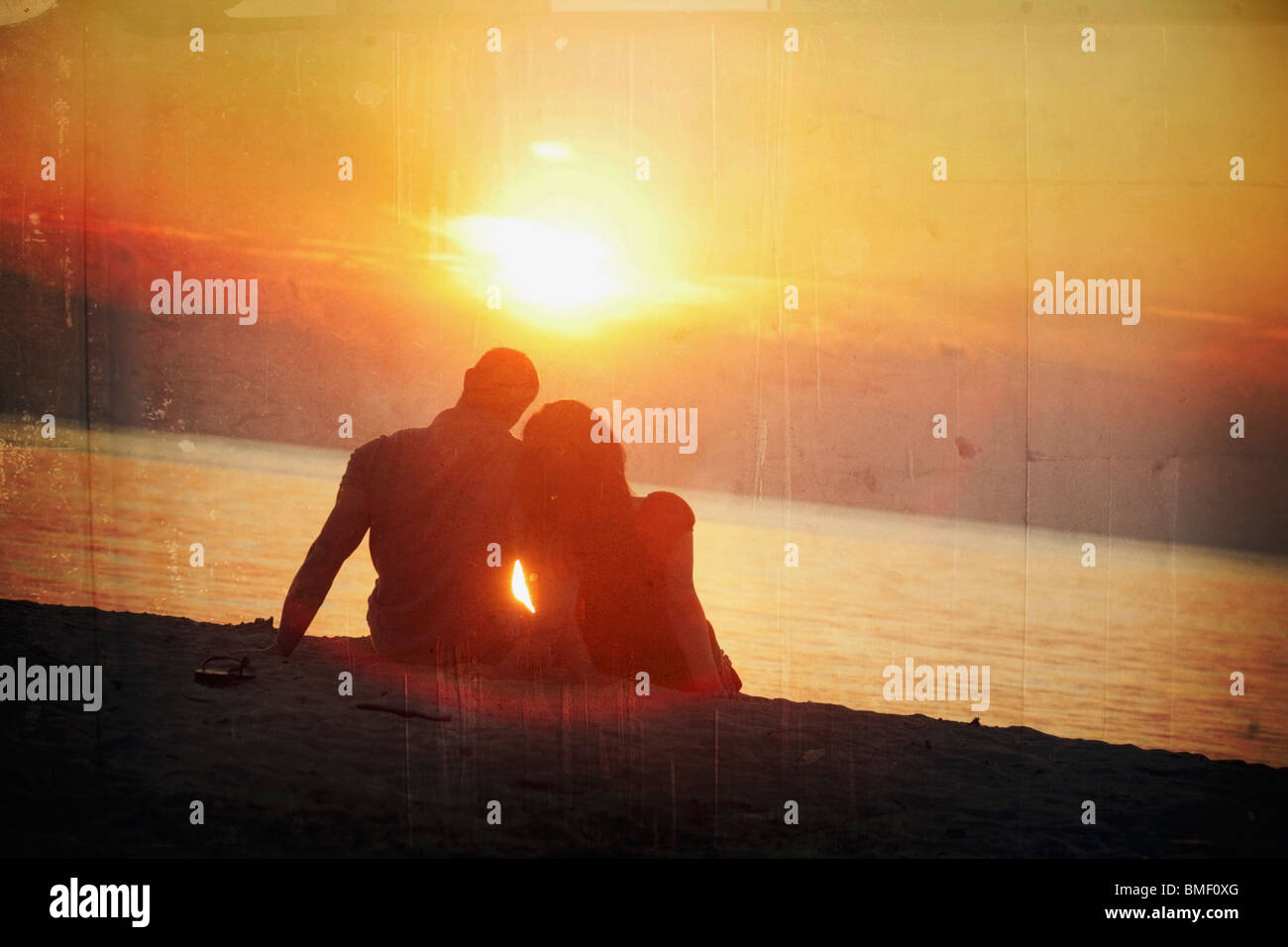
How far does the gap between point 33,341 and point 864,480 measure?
2947 millimetres

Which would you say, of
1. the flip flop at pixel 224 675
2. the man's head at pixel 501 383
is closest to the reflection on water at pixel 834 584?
the flip flop at pixel 224 675

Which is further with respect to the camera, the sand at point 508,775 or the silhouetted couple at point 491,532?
the silhouetted couple at point 491,532

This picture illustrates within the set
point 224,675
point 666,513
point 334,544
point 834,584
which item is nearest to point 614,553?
point 666,513

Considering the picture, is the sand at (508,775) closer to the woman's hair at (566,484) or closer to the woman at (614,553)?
the woman at (614,553)

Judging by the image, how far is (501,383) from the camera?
3.45 meters

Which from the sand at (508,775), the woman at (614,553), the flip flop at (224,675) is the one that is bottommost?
the sand at (508,775)

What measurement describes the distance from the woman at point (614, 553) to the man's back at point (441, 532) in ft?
0.42

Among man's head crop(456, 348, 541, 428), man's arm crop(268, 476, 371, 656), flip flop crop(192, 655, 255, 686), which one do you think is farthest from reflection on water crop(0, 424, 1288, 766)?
man's head crop(456, 348, 541, 428)

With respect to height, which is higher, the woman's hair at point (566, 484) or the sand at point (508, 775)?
the woman's hair at point (566, 484)

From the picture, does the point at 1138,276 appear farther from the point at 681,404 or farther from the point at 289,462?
the point at 289,462

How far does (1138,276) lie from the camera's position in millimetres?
3502

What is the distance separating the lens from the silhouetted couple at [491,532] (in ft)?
11.2
